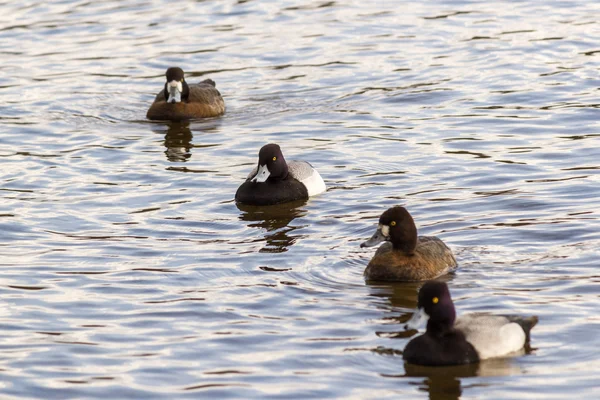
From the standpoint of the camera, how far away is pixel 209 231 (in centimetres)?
1560

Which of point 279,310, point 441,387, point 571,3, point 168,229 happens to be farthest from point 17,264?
point 571,3

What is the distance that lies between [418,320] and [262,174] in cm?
627

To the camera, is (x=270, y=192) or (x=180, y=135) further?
(x=180, y=135)

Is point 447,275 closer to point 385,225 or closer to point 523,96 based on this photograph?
point 385,225

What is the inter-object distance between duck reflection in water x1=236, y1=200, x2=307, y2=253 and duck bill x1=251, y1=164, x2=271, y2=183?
386 mm

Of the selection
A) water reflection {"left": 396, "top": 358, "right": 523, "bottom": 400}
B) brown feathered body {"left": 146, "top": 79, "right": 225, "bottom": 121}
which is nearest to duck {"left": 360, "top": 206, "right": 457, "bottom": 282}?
water reflection {"left": 396, "top": 358, "right": 523, "bottom": 400}

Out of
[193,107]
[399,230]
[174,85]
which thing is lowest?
[399,230]

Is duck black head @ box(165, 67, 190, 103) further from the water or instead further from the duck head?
the duck head

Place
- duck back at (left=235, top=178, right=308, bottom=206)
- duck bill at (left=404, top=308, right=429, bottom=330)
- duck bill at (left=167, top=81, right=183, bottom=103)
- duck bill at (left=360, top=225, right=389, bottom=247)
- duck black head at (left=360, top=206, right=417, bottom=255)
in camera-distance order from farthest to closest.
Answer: duck bill at (left=167, top=81, right=183, bottom=103)
duck back at (left=235, top=178, right=308, bottom=206)
duck bill at (left=360, top=225, right=389, bottom=247)
duck black head at (left=360, top=206, right=417, bottom=255)
duck bill at (left=404, top=308, right=429, bottom=330)

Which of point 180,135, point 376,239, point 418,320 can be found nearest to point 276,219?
point 376,239

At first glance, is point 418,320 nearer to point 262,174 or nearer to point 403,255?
point 403,255

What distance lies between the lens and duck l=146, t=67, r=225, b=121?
21.8m

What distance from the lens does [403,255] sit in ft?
44.7

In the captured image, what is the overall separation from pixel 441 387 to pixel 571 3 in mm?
19101
